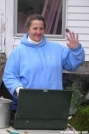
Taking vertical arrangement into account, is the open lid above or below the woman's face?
below

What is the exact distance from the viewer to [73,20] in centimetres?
773

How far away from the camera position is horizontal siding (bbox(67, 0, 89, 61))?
25.2ft

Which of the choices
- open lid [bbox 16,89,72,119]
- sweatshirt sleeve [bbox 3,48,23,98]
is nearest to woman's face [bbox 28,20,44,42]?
sweatshirt sleeve [bbox 3,48,23,98]

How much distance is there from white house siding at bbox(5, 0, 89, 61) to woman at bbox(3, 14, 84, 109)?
3796mm

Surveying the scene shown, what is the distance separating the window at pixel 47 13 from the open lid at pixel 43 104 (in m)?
4.47

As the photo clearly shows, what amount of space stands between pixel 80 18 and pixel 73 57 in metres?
3.94

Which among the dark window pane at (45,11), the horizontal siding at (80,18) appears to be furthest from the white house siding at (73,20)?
the dark window pane at (45,11)

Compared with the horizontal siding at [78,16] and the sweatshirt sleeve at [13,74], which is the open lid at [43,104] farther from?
the horizontal siding at [78,16]

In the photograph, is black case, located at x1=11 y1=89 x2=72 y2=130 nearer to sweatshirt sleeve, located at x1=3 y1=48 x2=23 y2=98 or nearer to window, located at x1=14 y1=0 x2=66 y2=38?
sweatshirt sleeve, located at x1=3 y1=48 x2=23 y2=98

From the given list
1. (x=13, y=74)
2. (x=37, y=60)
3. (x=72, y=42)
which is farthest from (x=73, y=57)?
(x=13, y=74)

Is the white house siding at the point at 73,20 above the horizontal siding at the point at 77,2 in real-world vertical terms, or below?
below

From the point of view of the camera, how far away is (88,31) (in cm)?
776

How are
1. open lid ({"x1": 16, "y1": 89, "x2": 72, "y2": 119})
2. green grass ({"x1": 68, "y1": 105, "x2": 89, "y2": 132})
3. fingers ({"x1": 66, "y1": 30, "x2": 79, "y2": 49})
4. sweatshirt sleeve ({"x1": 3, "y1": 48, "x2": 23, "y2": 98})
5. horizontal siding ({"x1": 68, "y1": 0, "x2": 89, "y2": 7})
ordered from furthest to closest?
1. horizontal siding ({"x1": 68, "y1": 0, "x2": 89, "y2": 7})
2. green grass ({"x1": 68, "y1": 105, "x2": 89, "y2": 132})
3. fingers ({"x1": 66, "y1": 30, "x2": 79, "y2": 49})
4. sweatshirt sleeve ({"x1": 3, "y1": 48, "x2": 23, "y2": 98})
5. open lid ({"x1": 16, "y1": 89, "x2": 72, "y2": 119})

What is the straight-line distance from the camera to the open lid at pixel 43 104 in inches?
129
